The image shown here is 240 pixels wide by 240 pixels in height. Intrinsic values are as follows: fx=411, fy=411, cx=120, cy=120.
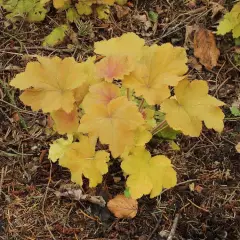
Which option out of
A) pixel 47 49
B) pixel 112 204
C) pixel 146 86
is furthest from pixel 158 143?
pixel 47 49

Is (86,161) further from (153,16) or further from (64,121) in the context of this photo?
(153,16)

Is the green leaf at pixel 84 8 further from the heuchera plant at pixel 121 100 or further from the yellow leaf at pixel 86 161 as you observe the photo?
the yellow leaf at pixel 86 161

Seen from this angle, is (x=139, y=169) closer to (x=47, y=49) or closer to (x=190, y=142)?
(x=190, y=142)

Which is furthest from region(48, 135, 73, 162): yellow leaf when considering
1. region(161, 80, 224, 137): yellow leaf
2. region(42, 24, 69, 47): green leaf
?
region(42, 24, 69, 47): green leaf

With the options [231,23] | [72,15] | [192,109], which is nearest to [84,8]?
[72,15]

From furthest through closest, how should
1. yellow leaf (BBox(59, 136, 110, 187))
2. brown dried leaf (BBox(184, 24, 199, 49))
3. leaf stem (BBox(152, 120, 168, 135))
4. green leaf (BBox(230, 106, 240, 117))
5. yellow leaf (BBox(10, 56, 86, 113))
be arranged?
brown dried leaf (BBox(184, 24, 199, 49)) → green leaf (BBox(230, 106, 240, 117)) → leaf stem (BBox(152, 120, 168, 135)) → yellow leaf (BBox(59, 136, 110, 187)) → yellow leaf (BBox(10, 56, 86, 113))

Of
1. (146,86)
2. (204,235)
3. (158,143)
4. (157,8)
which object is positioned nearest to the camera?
(146,86)

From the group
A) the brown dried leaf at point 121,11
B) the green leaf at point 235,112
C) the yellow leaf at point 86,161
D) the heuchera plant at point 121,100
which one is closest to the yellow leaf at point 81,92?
the heuchera plant at point 121,100

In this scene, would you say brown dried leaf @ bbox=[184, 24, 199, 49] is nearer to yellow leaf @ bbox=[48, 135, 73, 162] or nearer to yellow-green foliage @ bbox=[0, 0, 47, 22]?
yellow-green foliage @ bbox=[0, 0, 47, 22]
